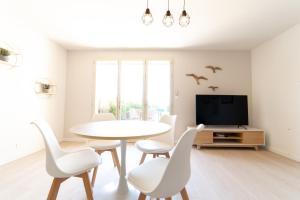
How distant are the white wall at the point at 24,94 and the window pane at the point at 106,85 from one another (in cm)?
102

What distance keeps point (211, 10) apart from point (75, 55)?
3.59m

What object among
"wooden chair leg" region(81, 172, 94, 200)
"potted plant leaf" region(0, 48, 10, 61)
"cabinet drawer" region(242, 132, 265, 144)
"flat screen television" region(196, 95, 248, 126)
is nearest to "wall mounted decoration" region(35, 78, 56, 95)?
"potted plant leaf" region(0, 48, 10, 61)

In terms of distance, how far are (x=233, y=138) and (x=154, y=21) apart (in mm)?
3099

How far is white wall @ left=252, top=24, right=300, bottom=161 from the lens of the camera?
9.89 ft

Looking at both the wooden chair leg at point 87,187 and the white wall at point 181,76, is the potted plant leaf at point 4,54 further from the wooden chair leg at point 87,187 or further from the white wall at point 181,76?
the wooden chair leg at point 87,187

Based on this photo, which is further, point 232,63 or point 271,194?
point 232,63

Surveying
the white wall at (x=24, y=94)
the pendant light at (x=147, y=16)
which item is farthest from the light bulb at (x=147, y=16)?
the white wall at (x=24, y=94)

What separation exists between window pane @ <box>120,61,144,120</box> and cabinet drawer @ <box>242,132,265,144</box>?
2.55 metres

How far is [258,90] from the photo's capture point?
402cm

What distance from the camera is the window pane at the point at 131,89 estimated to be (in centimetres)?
437

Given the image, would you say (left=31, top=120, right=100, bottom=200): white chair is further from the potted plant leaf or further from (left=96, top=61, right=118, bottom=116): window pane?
(left=96, top=61, right=118, bottom=116): window pane

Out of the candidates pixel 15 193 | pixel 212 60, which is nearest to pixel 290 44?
pixel 212 60

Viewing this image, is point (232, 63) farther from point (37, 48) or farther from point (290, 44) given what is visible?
point (37, 48)

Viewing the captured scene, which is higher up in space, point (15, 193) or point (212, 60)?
point (212, 60)
